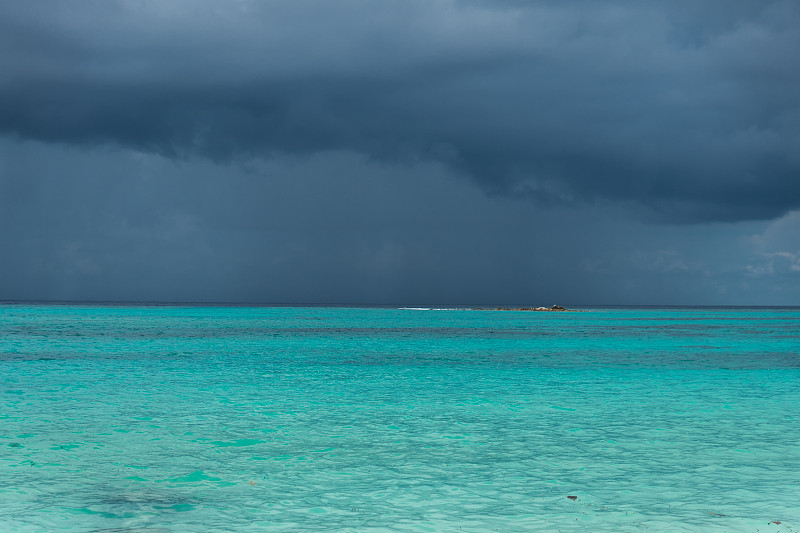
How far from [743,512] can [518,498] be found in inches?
138

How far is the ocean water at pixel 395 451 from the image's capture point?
9.75 meters

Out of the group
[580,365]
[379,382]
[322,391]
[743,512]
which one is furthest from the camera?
[580,365]

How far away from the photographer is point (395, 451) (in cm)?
1383

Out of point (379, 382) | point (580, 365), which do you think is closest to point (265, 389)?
point (379, 382)

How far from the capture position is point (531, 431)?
16.2m

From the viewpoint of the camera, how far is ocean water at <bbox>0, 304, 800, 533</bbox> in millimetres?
9750

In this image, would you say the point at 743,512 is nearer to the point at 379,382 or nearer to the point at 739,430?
the point at 739,430

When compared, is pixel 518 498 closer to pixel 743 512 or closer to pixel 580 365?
pixel 743 512

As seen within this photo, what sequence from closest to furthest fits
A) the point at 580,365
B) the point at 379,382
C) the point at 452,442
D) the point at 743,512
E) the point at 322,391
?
A: the point at 743,512 < the point at 452,442 < the point at 322,391 < the point at 379,382 < the point at 580,365

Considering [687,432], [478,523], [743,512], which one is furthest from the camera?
[687,432]

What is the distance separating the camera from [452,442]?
14727 mm

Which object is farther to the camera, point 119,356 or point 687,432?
point 119,356

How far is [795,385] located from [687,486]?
777 inches

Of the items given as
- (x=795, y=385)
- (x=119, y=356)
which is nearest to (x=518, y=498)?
(x=795, y=385)
